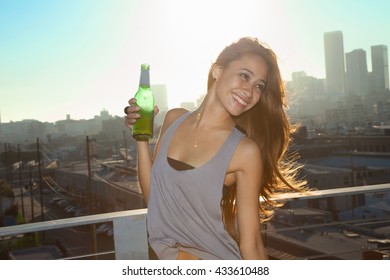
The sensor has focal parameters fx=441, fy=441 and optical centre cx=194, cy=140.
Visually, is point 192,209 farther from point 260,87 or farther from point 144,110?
point 144,110

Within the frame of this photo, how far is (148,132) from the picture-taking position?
1.39 m

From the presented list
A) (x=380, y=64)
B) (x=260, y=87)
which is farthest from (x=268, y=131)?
(x=380, y=64)

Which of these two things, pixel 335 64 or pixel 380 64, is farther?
pixel 335 64

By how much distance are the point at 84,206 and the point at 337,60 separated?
19083 mm

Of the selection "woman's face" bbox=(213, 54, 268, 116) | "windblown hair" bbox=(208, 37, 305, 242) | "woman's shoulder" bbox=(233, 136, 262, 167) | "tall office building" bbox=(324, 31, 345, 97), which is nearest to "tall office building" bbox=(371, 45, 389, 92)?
"tall office building" bbox=(324, 31, 345, 97)

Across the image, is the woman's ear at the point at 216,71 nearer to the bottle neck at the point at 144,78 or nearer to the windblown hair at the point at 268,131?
the windblown hair at the point at 268,131

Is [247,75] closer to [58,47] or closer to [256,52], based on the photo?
[256,52]

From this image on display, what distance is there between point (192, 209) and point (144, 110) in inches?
19.0

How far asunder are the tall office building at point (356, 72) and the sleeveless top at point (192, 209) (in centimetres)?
376

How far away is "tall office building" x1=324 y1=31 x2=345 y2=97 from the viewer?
4.20 meters

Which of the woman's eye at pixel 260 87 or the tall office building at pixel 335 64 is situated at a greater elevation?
the tall office building at pixel 335 64

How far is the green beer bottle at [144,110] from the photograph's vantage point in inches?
54.1

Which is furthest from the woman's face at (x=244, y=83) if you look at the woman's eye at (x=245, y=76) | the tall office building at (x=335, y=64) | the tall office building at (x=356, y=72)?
the tall office building at (x=356, y=72)

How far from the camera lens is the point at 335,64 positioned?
490cm
